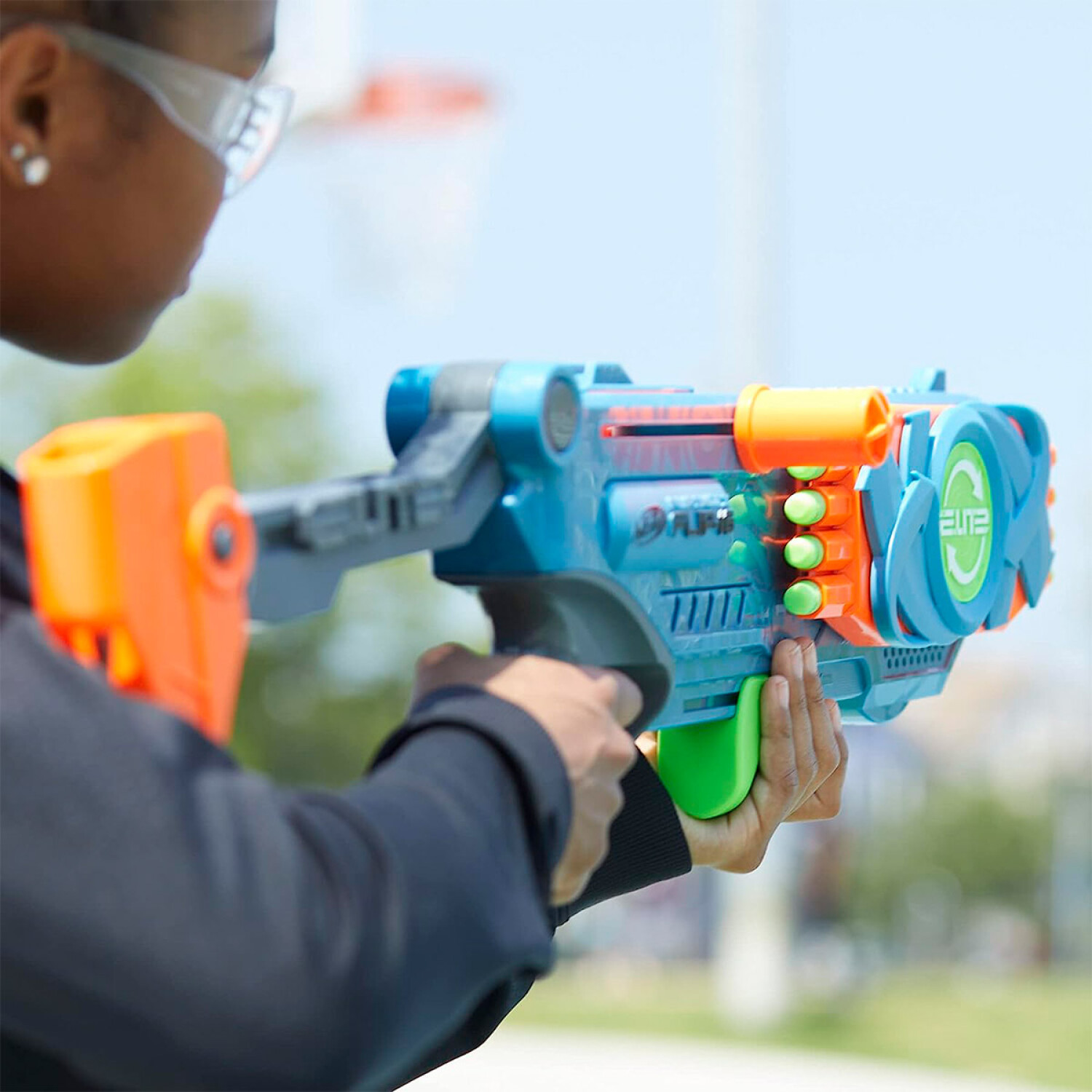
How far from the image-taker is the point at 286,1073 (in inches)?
27.3

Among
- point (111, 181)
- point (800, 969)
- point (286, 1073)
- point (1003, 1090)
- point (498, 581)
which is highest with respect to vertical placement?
point (111, 181)

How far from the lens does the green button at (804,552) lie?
126 cm

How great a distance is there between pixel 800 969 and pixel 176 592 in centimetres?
1155

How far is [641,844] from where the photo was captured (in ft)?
4.09

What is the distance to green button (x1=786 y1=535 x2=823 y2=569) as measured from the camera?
1.26 meters

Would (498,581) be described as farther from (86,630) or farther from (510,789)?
(86,630)

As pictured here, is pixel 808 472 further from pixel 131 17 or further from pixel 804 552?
pixel 131 17

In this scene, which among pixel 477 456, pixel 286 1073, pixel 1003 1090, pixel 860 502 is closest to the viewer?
pixel 286 1073

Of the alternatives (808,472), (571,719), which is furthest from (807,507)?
(571,719)

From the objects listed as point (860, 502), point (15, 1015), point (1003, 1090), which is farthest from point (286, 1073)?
point (1003, 1090)

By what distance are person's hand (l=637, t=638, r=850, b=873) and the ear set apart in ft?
2.18

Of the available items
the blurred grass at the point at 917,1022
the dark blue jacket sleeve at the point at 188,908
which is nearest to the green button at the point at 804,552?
the dark blue jacket sleeve at the point at 188,908

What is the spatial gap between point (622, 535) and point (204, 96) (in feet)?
1.17

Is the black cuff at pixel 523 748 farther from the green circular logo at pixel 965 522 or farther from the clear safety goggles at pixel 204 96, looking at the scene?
the green circular logo at pixel 965 522
